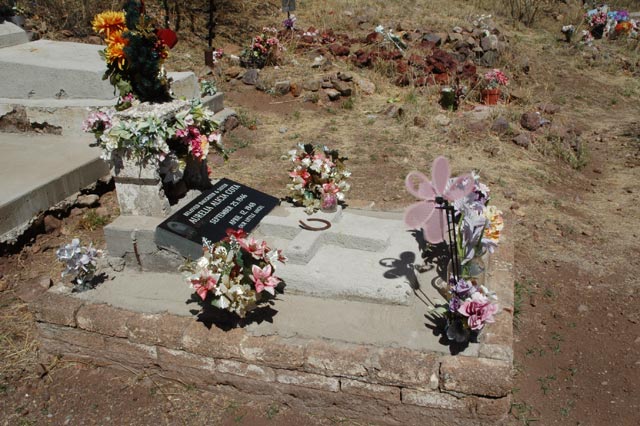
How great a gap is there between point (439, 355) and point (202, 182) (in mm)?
2469

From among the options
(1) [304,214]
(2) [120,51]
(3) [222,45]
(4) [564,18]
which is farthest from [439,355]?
(4) [564,18]

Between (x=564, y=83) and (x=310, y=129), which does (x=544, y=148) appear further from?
(x=564, y=83)

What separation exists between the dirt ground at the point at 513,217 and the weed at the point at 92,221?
0.01 meters

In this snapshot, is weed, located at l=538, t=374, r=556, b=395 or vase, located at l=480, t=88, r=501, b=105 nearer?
weed, located at l=538, t=374, r=556, b=395

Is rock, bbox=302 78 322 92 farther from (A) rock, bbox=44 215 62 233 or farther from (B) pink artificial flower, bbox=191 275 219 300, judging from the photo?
(B) pink artificial flower, bbox=191 275 219 300

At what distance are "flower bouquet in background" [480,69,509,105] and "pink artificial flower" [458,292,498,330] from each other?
6.43m

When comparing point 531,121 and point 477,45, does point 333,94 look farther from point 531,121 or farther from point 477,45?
point 477,45

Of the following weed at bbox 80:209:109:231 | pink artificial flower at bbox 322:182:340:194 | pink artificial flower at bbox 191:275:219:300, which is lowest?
weed at bbox 80:209:109:231

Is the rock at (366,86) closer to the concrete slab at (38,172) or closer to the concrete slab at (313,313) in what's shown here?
the concrete slab at (38,172)

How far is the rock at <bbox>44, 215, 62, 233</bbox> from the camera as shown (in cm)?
502

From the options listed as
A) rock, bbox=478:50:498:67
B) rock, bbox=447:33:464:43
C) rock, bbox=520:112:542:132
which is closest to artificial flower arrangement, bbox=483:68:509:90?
rock, bbox=520:112:542:132

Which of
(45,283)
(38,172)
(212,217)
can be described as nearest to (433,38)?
(38,172)

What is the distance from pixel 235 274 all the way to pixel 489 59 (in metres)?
9.42

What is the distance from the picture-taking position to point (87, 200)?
541 cm
